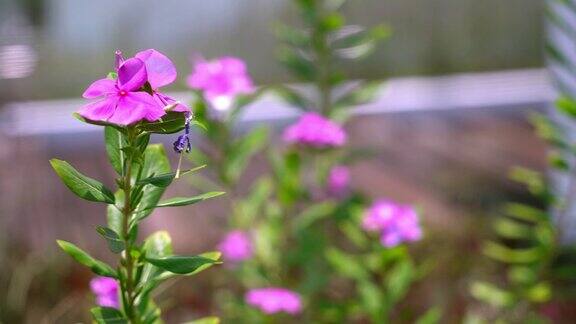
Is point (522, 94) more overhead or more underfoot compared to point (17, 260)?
more underfoot

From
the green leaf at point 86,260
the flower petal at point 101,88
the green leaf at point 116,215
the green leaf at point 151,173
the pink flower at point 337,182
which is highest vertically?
the flower petal at point 101,88

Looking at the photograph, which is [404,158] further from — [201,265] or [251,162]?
[201,265]

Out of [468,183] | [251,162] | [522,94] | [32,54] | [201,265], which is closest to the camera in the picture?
[201,265]

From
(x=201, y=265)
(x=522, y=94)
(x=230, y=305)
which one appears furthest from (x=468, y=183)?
(x=201, y=265)

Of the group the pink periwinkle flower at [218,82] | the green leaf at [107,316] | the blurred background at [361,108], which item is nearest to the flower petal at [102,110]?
the green leaf at [107,316]

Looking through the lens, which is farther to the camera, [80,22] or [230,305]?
[80,22]

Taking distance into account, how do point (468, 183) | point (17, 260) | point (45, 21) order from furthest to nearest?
point (45, 21) < point (468, 183) < point (17, 260)

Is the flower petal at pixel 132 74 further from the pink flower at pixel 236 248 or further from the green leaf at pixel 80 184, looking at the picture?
the pink flower at pixel 236 248
